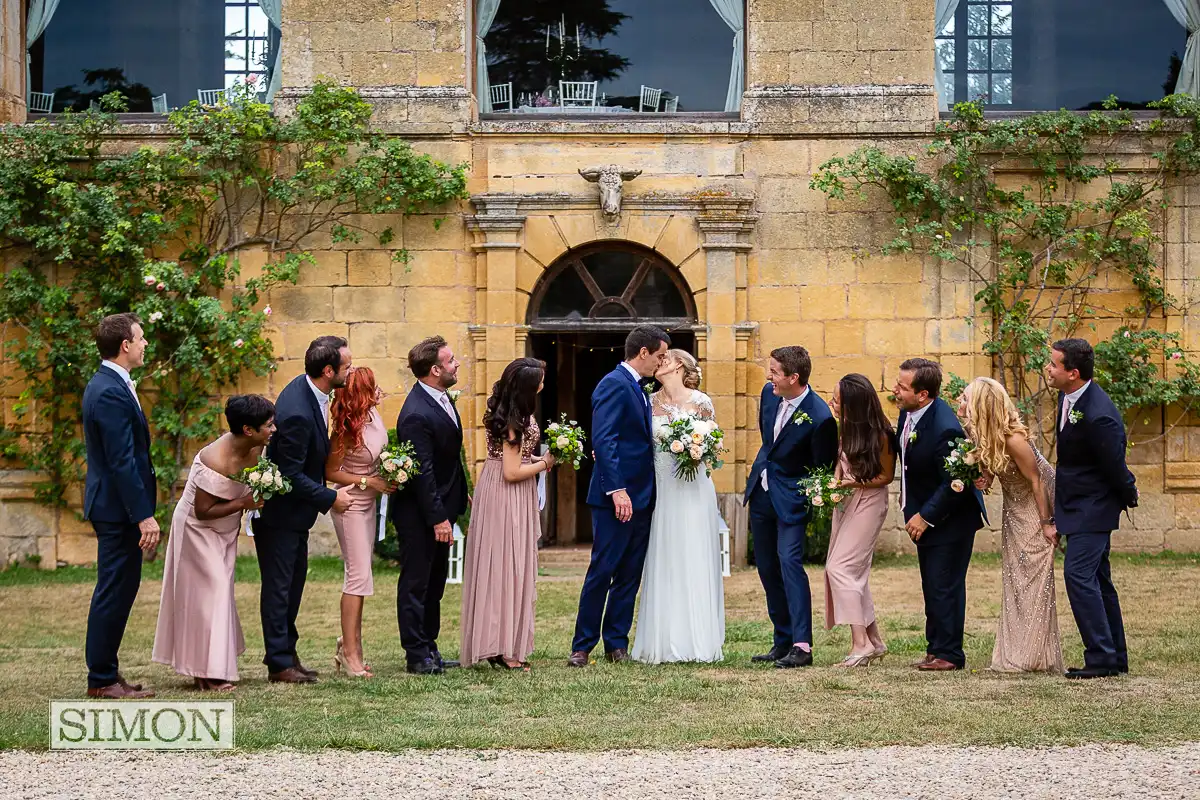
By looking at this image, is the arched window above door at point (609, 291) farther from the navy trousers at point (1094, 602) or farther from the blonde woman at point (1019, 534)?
the navy trousers at point (1094, 602)

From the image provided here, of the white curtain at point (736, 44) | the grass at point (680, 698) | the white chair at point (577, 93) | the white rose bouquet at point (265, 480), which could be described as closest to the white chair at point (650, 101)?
the white chair at point (577, 93)

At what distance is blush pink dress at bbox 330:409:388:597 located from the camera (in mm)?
7285

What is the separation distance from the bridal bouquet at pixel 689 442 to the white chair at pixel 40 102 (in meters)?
9.00

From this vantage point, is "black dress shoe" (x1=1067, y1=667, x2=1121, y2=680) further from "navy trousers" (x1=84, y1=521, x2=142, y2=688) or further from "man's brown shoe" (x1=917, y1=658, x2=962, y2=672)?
"navy trousers" (x1=84, y1=521, x2=142, y2=688)

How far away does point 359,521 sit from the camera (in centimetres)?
734

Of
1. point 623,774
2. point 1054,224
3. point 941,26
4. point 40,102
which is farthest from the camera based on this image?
point 40,102

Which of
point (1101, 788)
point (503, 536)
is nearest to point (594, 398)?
point (503, 536)

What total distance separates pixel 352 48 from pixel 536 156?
1.90 m

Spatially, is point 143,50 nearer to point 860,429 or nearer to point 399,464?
point 399,464

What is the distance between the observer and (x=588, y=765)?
5172mm

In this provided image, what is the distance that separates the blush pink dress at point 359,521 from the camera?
7.29 meters

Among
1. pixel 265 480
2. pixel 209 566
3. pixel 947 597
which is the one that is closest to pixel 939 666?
pixel 947 597

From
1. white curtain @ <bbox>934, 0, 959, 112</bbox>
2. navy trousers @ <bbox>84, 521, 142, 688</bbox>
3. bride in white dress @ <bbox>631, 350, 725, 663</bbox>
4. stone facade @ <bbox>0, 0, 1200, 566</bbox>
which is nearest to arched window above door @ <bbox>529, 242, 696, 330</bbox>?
stone facade @ <bbox>0, 0, 1200, 566</bbox>

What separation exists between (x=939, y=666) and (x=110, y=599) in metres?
3.91
